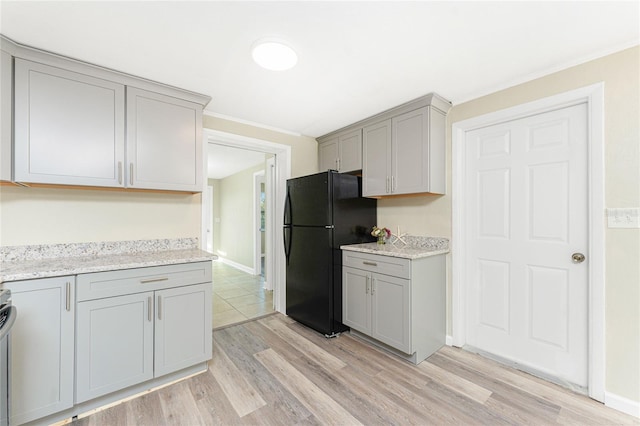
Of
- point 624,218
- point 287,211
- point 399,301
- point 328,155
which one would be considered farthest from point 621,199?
point 287,211

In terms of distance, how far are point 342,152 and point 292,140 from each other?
26.5 inches

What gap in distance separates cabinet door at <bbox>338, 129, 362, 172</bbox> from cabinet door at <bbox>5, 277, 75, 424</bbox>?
2566mm

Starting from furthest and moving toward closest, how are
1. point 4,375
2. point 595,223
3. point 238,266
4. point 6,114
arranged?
point 238,266, point 595,223, point 6,114, point 4,375

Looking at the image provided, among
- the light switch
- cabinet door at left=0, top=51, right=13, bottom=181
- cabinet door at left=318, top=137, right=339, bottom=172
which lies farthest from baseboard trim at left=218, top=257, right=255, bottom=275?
the light switch

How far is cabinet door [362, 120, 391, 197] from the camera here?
9.02ft

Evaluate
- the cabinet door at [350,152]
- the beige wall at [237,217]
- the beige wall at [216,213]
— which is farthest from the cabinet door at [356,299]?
the beige wall at [216,213]

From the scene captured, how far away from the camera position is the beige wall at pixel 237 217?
18.9ft

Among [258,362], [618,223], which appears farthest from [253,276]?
[618,223]

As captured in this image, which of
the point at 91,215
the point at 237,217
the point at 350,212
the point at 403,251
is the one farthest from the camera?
the point at 237,217

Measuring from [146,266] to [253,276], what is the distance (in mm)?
3747

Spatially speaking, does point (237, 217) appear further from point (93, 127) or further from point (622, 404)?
point (622, 404)

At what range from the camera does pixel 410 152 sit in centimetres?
256

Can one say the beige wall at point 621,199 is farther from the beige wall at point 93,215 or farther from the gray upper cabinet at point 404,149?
the beige wall at point 93,215

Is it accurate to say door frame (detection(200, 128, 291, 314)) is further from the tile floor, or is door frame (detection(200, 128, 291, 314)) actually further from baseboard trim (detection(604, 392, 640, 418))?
baseboard trim (detection(604, 392, 640, 418))
